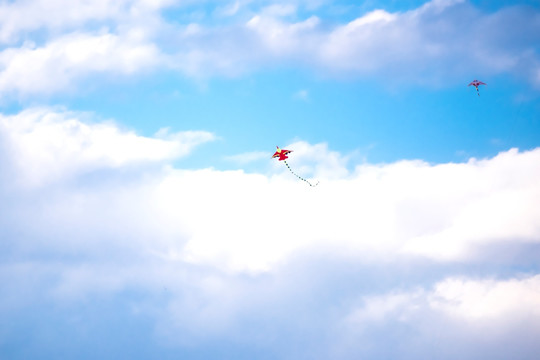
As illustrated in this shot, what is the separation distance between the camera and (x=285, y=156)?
73125mm

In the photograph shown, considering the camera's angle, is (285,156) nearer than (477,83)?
Yes

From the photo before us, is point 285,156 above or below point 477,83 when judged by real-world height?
below

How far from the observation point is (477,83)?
88375mm

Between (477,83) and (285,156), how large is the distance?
46826mm
